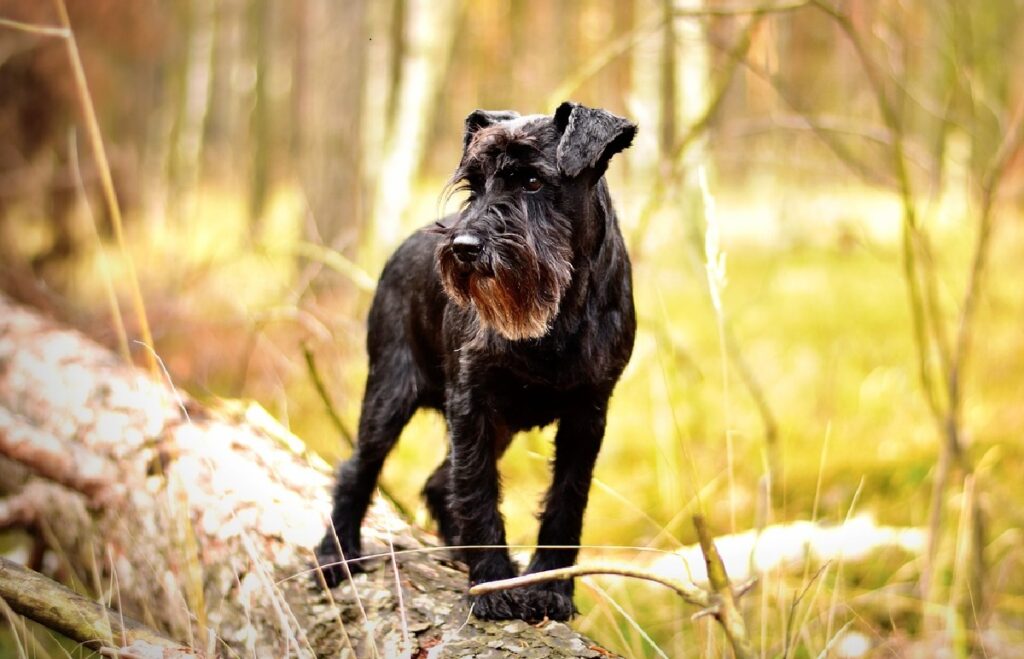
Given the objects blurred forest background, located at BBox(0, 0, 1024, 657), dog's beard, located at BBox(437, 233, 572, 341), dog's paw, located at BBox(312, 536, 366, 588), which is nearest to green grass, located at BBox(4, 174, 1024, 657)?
blurred forest background, located at BBox(0, 0, 1024, 657)

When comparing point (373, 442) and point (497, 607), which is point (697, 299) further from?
point (497, 607)

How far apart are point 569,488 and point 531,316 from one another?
59 cm

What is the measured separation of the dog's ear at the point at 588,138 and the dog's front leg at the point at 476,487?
777mm

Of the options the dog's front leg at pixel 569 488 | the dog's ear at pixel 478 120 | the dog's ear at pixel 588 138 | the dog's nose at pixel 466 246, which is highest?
the dog's ear at pixel 478 120

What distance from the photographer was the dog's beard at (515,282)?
8.63 ft

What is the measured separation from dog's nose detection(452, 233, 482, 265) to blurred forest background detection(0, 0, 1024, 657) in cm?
64

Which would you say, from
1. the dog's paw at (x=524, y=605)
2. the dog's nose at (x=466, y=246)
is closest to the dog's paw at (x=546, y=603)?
the dog's paw at (x=524, y=605)

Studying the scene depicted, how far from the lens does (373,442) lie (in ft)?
10.8

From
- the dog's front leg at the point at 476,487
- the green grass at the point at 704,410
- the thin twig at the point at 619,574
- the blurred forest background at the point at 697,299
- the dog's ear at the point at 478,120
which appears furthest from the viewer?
the green grass at the point at 704,410

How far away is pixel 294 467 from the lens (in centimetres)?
358

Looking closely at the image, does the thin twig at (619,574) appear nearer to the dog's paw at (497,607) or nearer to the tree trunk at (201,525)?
the tree trunk at (201,525)

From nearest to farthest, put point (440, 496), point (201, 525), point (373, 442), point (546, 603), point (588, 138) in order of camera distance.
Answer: point (588, 138), point (546, 603), point (201, 525), point (373, 442), point (440, 496)

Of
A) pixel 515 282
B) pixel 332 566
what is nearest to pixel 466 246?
pixel 515 282

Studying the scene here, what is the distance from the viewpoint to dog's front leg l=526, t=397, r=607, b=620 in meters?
2.83
